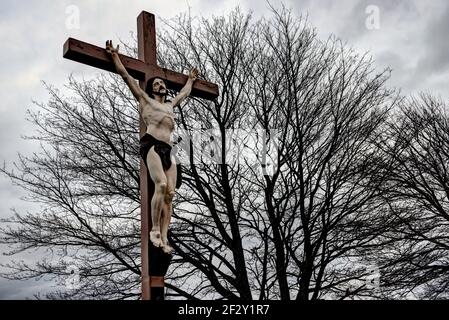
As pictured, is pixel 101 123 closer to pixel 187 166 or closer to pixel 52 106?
pixel 52 106

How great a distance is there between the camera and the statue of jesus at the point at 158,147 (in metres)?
5.95

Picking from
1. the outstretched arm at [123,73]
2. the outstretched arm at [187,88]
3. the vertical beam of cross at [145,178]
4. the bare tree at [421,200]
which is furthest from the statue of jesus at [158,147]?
the bare tree at [421,200]

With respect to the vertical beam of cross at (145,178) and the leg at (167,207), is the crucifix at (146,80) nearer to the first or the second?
the vertical beam of cross at (145,178)

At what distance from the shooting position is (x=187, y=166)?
10773 mm

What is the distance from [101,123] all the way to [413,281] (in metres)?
7.87

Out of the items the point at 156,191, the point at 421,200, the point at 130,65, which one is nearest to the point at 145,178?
the point at 156,191

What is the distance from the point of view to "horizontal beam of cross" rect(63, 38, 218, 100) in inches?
240

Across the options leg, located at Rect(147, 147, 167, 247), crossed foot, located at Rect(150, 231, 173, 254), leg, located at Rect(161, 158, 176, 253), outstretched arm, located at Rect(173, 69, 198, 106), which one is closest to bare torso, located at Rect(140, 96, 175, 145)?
leg, located at Rect(147, 147, 167, 247)

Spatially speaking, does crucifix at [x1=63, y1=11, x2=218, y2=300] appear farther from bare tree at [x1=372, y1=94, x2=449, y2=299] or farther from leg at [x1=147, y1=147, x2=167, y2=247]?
bare tree at [x1=372, y1=94, x2=449, y2=299]

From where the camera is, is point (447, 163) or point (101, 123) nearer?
point (101, 123)

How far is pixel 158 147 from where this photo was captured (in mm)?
6086

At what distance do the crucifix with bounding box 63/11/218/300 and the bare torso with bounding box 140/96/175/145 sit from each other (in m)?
0.16
